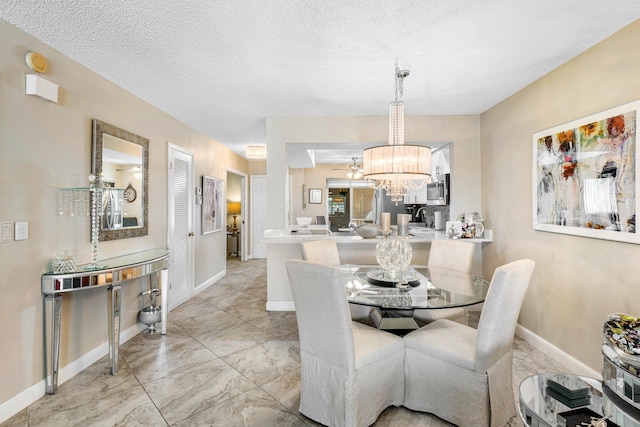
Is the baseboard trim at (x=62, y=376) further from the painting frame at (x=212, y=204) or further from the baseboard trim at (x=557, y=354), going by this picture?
the baseboard trim at (x=557, y=354)

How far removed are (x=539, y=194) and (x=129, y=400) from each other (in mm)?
3650

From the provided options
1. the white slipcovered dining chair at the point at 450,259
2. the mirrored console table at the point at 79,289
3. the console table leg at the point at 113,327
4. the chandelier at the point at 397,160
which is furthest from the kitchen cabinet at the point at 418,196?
the console table leg at the point at 113,327

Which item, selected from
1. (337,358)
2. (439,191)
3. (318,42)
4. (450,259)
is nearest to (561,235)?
(450,259)

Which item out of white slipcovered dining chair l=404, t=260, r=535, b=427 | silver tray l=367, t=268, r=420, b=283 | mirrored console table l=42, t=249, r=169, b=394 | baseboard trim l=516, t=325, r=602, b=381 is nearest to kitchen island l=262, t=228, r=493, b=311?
baseboard trim l=516, t=325, r=602, b=381

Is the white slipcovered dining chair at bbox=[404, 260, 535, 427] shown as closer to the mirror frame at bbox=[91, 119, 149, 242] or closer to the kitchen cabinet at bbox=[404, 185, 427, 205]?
the mirror frame at bbox=[91, 119, 149, 242]

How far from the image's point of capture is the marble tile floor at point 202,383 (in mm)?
1903

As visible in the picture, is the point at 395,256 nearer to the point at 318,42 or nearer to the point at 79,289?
the point at 318,42

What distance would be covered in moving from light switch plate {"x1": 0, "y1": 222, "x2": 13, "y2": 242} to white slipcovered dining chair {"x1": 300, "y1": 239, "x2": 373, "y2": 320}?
2.04 m

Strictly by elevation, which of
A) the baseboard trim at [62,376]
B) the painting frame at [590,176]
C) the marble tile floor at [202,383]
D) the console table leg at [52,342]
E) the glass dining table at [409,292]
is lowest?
the marble tile floor at [202,383]

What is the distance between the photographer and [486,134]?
368 centimetres

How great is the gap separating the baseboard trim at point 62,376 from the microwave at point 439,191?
3.98m

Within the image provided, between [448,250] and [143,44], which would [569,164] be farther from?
[143,44]

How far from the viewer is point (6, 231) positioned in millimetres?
1923

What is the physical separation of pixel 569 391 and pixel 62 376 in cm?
325
